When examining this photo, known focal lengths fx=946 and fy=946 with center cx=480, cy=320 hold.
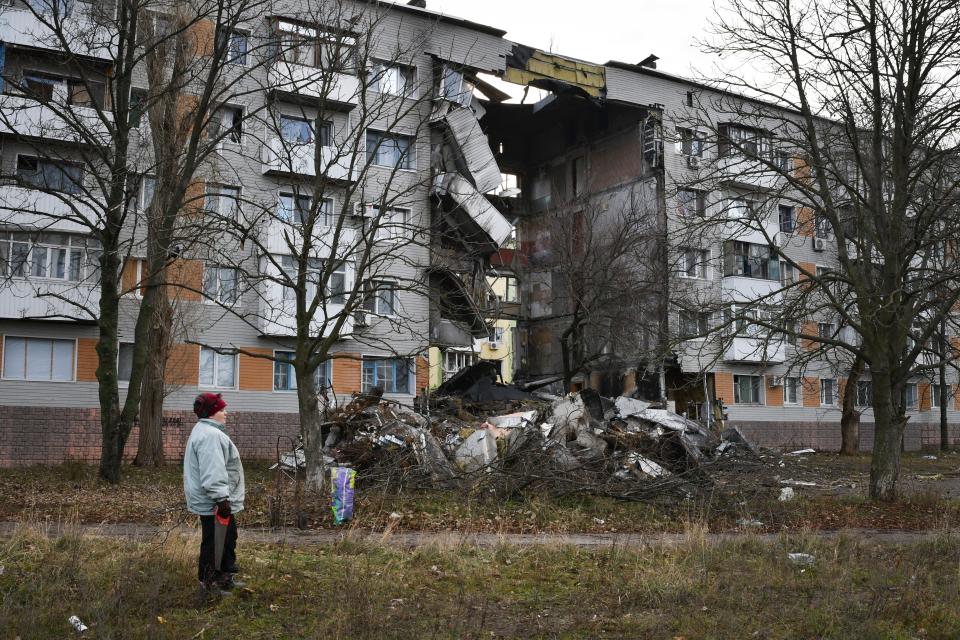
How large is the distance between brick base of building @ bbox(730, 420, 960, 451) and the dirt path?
86.6 feet

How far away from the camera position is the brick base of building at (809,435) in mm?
41219

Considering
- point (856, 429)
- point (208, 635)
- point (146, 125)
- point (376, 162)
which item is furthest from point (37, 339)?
point (856, 429)

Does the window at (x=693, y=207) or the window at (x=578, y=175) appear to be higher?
the window at (x=578, y=175)

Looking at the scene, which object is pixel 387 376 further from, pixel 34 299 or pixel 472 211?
pixel 34 299

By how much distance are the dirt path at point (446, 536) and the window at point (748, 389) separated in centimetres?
2889

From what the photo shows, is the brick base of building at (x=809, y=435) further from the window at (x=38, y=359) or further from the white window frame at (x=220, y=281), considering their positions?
the window at (x=38, y=359)

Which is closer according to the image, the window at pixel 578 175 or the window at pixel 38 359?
the window at pixel 38 359

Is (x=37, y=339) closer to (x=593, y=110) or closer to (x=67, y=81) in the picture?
(x=67, y=81)

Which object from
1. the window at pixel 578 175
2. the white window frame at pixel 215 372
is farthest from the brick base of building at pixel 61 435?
the window at pixel 578 175

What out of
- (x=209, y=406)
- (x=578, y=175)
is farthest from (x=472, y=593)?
(x=578, y=175)

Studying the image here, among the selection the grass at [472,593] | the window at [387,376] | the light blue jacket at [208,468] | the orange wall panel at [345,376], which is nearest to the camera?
the grass at [472,593]

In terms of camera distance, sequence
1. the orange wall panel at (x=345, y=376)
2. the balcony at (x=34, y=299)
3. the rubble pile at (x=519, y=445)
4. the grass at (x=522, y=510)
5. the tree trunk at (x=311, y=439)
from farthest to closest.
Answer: the orange wall panel at (x=345, y=376) < the balcony at (x=34, y=299) < the rubble pile at (x=519, y=445) < the tree trunk at (x=311, y=439) < the grass at (x=522, y=510)

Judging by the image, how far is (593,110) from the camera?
43.2m

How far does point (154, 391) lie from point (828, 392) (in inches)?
1310
